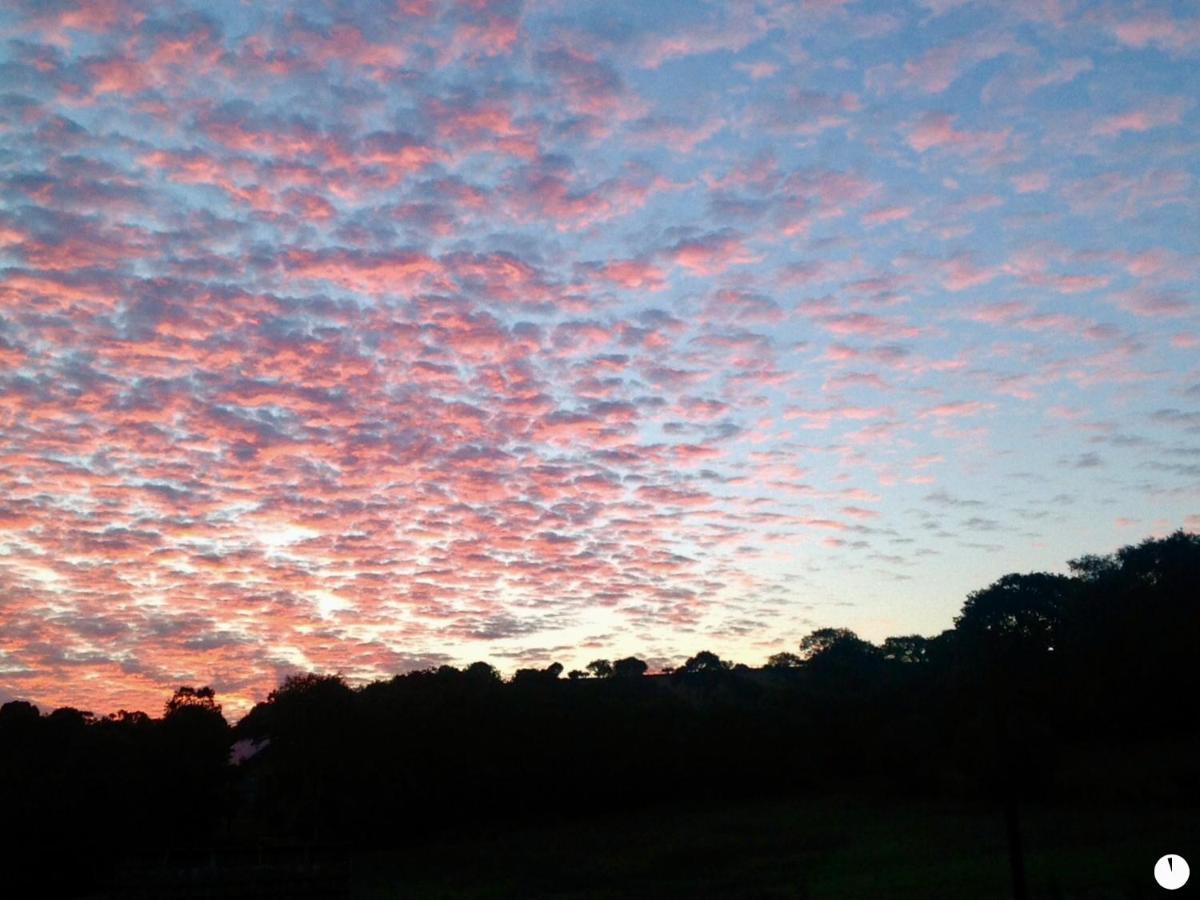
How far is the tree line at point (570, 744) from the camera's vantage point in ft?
201

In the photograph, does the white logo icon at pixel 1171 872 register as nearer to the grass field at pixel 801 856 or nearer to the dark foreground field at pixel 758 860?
the grass field at pixel 801 856

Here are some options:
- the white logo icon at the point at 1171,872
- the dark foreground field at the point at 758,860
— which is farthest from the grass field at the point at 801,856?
the white logo icon at the point at 1171,872

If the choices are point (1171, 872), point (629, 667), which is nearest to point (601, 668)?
point (629, 667)

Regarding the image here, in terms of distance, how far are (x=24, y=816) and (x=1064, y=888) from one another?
176 ft

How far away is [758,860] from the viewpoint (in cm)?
4762

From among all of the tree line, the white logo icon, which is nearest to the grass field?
the tree line

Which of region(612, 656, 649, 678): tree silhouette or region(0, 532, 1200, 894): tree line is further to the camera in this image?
region(612, 656, 649, 678): tree silhouette

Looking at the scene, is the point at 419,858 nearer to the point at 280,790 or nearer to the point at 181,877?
the point at 280,790

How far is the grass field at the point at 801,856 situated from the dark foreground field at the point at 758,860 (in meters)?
0.11

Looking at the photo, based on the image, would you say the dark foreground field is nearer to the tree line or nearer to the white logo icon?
the tree line

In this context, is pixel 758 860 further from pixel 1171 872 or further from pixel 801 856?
pixel 1171 872

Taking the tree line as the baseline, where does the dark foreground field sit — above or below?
below

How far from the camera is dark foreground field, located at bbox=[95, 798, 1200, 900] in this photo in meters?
32.8

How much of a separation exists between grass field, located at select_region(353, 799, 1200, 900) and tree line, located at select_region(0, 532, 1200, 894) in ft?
12.3
